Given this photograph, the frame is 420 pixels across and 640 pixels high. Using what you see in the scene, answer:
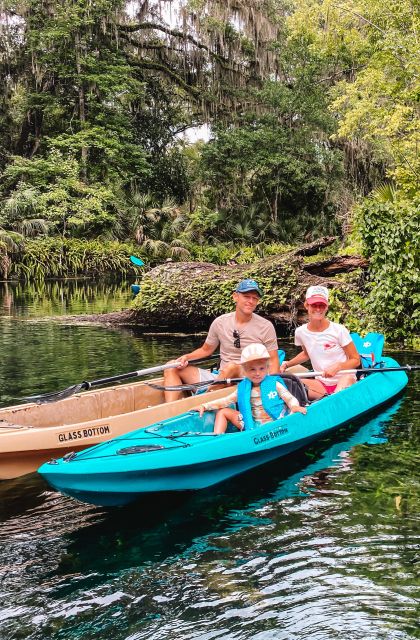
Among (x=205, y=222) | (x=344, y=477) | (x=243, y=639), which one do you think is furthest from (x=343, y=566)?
(x=205, y=222)

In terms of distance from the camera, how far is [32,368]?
37.3 feet

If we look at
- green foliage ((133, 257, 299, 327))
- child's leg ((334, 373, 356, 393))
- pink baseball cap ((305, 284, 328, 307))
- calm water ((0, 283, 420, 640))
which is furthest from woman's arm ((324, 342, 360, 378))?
green foliage ((133, 257, 299, 327))

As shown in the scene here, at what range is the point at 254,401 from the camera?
634cm

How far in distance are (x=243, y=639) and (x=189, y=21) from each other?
114ft

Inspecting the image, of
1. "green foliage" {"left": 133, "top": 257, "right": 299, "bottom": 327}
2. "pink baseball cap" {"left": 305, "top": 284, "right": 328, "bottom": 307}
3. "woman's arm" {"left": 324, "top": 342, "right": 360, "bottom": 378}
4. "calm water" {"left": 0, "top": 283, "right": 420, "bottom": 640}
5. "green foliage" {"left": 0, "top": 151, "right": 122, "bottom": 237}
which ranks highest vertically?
"green foliage" {"left": 0, "top": 151, "right": 122, "bottom": 237}

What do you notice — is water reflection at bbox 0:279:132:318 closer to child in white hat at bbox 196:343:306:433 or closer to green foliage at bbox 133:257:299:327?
green foliage at bbox 133:257:299:327

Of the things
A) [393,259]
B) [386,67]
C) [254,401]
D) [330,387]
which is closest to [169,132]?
[386,67]

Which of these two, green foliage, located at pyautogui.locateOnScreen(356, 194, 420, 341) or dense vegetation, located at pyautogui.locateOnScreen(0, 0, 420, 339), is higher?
dense vegetation, located at pyautogui.locateOnScreen(0, 0, 420, 339)

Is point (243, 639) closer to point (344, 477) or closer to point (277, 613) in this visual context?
point (277, 613)

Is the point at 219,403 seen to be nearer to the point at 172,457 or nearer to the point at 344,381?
the point at 172,457

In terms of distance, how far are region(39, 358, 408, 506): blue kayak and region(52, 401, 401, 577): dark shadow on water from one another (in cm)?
13

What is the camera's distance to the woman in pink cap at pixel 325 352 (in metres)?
7.63

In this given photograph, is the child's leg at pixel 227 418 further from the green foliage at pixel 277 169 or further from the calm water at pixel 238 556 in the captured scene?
the green foliage at pixel 277 169

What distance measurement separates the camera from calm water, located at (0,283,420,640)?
12.5 feet
